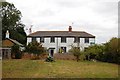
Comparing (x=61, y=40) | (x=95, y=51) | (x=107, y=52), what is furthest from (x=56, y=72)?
(x=61, y=40)

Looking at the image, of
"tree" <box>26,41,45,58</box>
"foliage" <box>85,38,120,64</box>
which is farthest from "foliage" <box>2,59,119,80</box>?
"tree" <box>26,41,45,58</box>

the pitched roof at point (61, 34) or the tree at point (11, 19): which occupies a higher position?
the tree at point (11, 19)

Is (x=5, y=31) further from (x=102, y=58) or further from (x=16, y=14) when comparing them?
(x=102, y=58)

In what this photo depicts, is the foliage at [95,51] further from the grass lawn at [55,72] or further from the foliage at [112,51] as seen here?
the grass lawn at [55,72]

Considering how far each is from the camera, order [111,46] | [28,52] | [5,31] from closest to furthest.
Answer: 1. [111,46]
2. [28,52]
3. [5,31]

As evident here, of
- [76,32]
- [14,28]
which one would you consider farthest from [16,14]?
[76,32]

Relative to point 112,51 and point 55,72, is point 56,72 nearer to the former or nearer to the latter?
point 55,72

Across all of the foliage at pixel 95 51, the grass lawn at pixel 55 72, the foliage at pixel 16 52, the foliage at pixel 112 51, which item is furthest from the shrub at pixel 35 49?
the grass lawn at pixel 55 72

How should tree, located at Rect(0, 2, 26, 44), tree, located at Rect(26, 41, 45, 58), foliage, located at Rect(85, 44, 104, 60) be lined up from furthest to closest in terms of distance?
tree, located at Rect(0, 2, 26, 44), tree, located at Rect(26, 41, 45, 58), foliage, located at Rect(85, 44, 104, 60)

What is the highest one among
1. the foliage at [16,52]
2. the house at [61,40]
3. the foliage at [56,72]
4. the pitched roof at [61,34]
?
the pitched roof at [61,34]

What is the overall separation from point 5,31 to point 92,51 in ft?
82.8

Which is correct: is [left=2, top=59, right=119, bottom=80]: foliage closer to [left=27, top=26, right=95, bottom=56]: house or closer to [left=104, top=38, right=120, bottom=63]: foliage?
[left=104, top=38, right=120, bottom=63]: foliage

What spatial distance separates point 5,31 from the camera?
67062 mm

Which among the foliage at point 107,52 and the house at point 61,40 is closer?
the foliage at point 107,52
